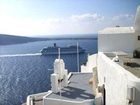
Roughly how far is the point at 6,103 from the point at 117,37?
19.2 meters

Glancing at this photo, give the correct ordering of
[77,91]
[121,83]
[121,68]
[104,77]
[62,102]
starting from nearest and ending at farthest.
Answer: [121,83] → [121,68] → [104,77] → [62,102] → [77,91]

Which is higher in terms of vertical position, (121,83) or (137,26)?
(137,26)

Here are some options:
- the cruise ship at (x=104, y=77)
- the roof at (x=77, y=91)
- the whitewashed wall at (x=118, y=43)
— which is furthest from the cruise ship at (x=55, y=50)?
the whitewashed wall at (x=118, y=43)

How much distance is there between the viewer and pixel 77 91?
13844 mm

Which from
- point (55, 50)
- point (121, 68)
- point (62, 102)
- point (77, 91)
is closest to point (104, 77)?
point (62, 102)

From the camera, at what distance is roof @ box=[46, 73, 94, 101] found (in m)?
12.8

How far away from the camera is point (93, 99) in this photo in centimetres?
1214

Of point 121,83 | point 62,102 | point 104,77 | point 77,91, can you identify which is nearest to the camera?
point 121,83

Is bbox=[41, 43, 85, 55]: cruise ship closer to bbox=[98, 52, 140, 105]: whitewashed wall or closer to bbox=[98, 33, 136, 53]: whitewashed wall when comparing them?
bbox=[98, 33, 136, 53]: whitewashed wall

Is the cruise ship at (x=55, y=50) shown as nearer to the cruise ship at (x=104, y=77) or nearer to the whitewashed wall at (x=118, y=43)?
the cruise ship at (x=104, y=77)

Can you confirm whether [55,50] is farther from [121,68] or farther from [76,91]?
[121,68]

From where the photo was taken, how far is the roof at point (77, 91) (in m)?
12.8

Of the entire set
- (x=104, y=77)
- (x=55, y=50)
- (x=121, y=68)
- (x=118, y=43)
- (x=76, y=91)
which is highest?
(x=118, y=43)

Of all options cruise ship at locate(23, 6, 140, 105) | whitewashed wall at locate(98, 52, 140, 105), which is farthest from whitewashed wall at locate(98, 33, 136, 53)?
whitewashed wall at locate(98, 52, 140, 105)
